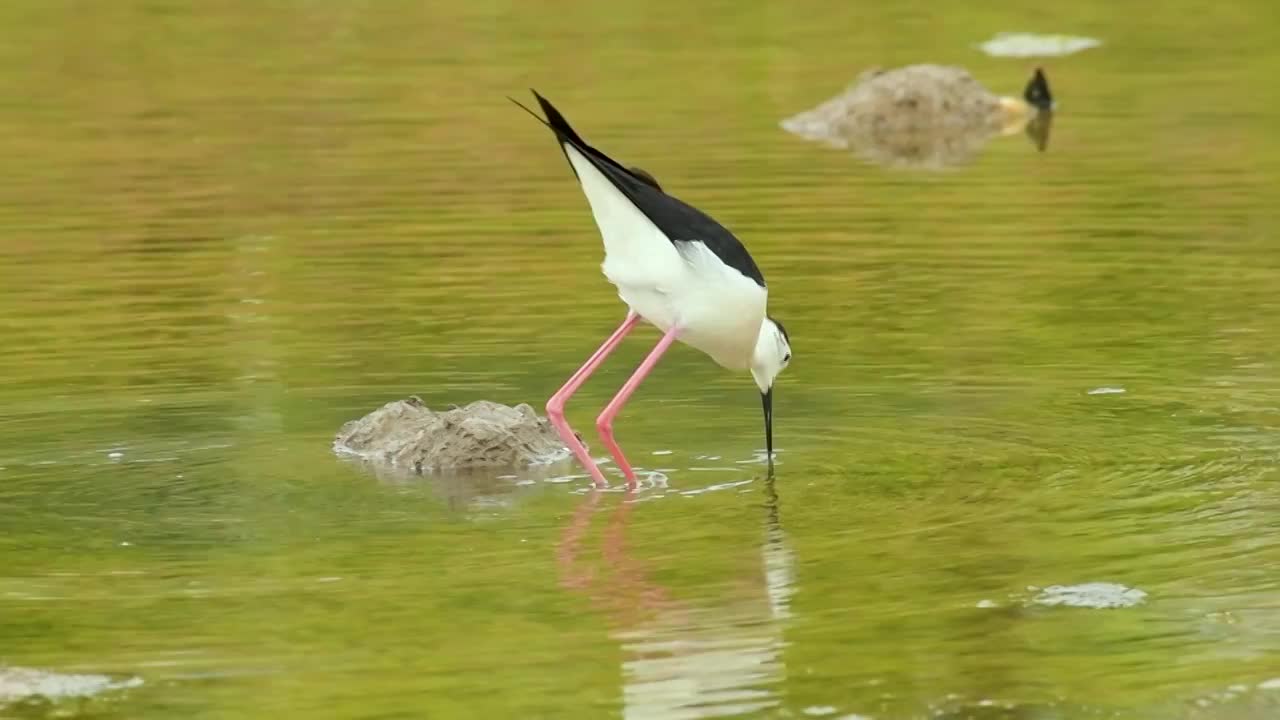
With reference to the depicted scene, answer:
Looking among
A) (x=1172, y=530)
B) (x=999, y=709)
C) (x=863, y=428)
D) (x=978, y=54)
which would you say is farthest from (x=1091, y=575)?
(x=978, y=54)

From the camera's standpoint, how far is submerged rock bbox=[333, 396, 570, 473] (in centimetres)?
1020

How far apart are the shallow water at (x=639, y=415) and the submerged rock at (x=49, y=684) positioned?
0.09m

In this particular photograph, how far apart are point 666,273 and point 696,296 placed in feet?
0.55

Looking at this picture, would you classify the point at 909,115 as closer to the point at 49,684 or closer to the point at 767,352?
the point at 767,352

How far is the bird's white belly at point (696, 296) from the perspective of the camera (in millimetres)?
9766

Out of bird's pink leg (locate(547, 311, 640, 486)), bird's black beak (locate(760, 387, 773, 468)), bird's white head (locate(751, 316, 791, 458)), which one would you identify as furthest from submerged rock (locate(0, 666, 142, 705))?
bird's white head (locate(751, 316, 791, 458))

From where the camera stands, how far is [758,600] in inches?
316

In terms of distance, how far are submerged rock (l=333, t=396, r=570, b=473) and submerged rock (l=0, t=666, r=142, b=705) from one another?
308cm

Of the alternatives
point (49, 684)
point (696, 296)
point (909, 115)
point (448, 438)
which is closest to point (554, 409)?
point (448, 438)

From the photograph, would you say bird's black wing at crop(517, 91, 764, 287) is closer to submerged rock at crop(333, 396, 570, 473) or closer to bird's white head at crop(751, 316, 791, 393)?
bird's white head at crop(751, 316, 791, 393)

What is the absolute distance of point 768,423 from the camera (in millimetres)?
10031

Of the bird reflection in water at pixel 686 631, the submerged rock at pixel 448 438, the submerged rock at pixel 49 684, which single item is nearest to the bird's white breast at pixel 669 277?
the submerged rock at pixel 448 438

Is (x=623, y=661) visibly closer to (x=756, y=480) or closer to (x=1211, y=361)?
(x=756, y=480)

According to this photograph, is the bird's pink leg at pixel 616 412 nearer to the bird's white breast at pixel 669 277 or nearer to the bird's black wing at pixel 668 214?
the bird's white breast at pixel 669 277
